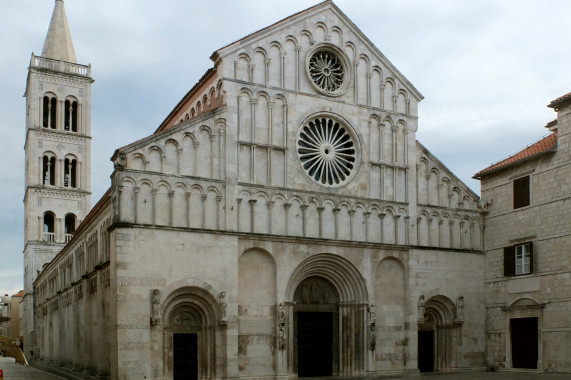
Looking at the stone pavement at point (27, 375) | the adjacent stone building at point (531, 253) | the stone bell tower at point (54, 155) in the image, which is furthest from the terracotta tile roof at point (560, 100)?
the stone bell tower at point (54, 155)

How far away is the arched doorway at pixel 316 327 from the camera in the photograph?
95.9 feet

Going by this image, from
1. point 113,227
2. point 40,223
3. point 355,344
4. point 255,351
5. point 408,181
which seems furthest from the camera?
point 40,223

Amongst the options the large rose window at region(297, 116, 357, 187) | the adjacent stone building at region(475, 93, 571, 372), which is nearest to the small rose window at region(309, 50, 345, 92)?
the large rose window at region(297, 116, 357, 187)

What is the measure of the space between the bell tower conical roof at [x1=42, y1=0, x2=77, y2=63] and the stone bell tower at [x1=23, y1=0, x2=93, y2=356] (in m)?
0.09

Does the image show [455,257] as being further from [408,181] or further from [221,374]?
[221,374]

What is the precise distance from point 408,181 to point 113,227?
1401 cm

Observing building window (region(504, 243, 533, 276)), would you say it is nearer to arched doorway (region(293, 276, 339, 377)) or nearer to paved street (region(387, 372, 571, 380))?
paved street (region(387, 372, 571, 380))

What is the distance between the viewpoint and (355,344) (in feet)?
97.7

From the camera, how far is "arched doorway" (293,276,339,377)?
2923 centimetres

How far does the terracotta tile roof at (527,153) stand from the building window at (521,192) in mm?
889

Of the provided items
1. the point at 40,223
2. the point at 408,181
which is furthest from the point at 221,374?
the point at 40,223

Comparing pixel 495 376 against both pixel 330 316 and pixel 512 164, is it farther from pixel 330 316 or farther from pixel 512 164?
pixel 512 164

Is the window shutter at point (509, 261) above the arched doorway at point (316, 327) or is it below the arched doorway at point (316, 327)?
above

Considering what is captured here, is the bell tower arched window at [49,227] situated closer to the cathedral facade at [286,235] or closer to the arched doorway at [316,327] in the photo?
the cathedral facade at [286,235]
